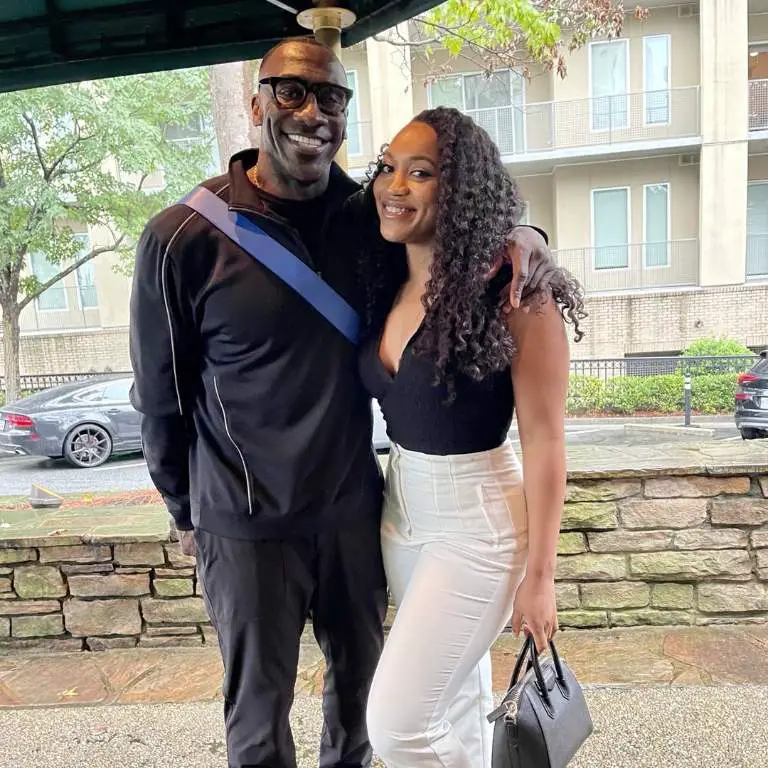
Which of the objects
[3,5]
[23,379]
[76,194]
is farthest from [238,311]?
[23,379]

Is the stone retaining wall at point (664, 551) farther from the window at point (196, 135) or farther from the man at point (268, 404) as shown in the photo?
the window at point (196, 135)

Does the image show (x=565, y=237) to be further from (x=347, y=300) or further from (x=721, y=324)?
(x=347, y=300)

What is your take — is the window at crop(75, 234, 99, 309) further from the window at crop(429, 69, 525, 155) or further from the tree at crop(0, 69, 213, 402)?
the window at crop(429, 69, 525, 155)

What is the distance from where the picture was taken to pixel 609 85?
8508 mm

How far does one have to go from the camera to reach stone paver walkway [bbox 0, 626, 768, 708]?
7.88ft

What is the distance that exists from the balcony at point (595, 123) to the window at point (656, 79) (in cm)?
1

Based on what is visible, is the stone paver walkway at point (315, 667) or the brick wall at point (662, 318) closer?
the stone paver walkway at point (315, 667)

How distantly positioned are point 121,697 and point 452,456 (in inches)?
71.1

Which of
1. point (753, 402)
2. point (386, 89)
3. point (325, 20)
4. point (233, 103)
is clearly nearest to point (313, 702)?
point (325, 20)

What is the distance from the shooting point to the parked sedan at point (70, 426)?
6.50 m

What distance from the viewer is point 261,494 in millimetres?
1498

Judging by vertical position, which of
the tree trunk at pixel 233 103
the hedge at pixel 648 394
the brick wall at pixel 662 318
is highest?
the tree trunk at pixel 233 103

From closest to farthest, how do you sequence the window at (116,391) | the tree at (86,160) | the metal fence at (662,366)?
the metal fence at (662,366) → the window at (116,391) → the tree at (86,160)

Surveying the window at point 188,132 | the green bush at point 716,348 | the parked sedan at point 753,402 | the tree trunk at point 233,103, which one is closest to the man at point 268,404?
the tree trunk at point 233,103
